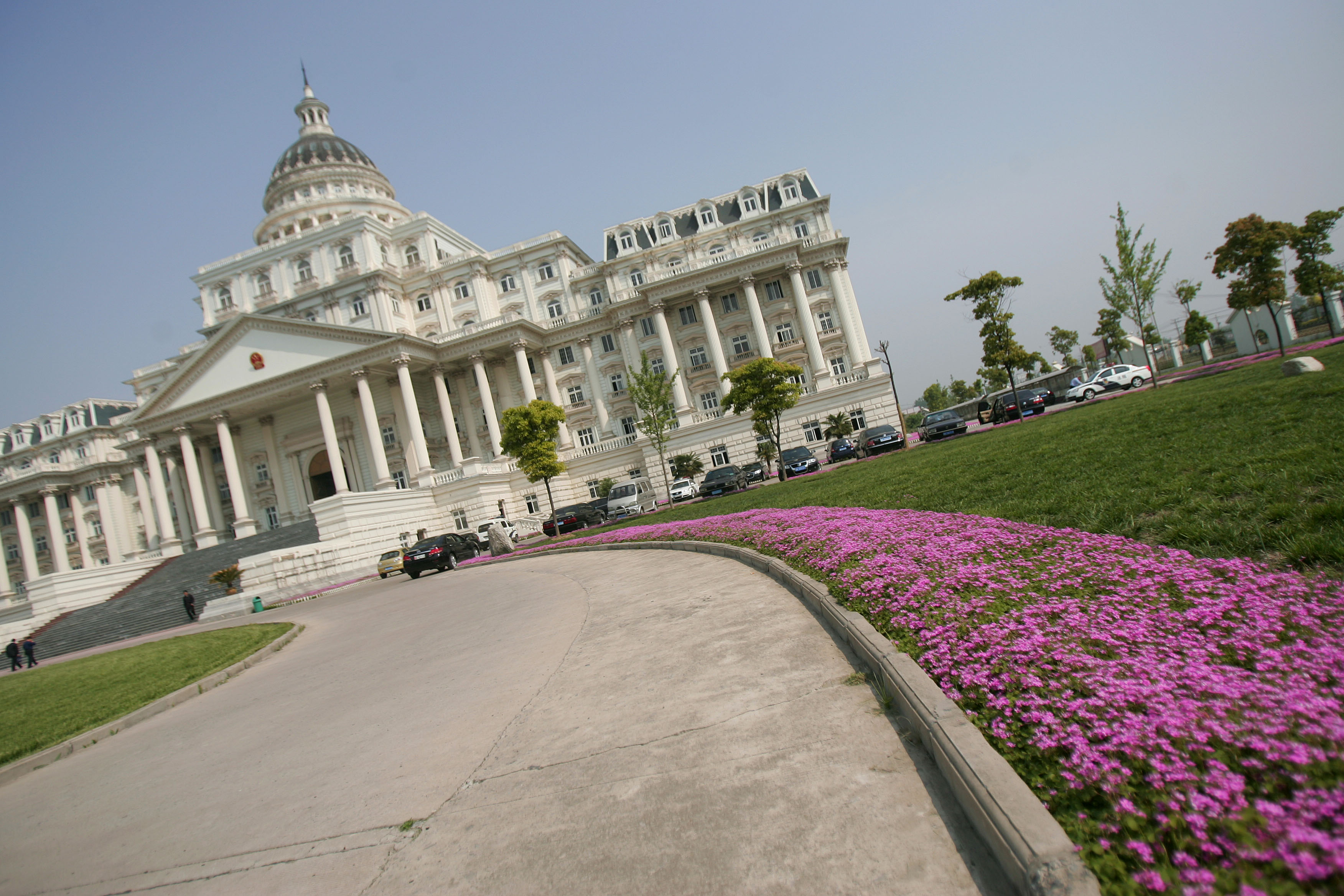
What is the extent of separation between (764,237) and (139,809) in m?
50.1

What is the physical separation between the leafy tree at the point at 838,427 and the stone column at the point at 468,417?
27.4 meters

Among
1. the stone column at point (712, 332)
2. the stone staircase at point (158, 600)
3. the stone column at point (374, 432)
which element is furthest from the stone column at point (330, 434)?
the stone column at point (712, 332)

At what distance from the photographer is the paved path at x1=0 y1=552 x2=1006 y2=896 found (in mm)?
3039

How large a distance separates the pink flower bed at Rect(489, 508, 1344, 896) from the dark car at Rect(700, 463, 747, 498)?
1094 inches

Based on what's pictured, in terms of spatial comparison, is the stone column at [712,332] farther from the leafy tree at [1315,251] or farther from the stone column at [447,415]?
the leafy tree at [1315,251]

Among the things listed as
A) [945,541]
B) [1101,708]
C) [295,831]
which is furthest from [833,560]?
[295,831]

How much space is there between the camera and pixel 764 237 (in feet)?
164

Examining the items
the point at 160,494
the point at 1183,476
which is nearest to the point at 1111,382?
the point at 1183,476

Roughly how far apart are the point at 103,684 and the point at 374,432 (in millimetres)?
34517

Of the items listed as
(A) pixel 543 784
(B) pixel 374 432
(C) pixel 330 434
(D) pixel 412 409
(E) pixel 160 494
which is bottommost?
(A) pixel 543 784

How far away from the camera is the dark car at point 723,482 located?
3406 cm

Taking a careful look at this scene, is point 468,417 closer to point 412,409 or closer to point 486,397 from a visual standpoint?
point 486,397

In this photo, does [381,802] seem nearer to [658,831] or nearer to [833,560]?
[658,831]

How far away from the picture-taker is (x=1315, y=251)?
34531 millimetres
